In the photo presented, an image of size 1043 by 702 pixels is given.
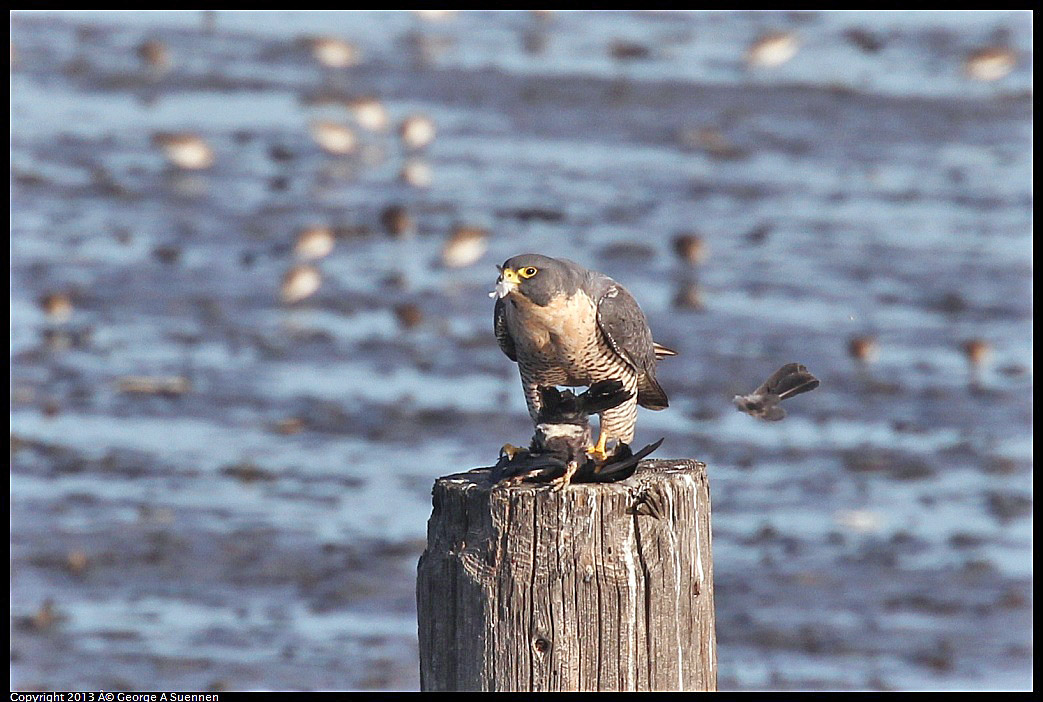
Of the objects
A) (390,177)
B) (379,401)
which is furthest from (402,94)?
(379,401)

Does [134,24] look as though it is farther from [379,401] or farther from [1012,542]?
[1012,542]

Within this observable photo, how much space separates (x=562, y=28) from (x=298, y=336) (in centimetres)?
823

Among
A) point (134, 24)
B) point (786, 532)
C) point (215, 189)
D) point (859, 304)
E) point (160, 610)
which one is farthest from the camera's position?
point (134, 24)

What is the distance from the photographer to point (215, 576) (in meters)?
7.04

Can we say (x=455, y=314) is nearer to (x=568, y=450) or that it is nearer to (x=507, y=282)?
(x=507, y=282)

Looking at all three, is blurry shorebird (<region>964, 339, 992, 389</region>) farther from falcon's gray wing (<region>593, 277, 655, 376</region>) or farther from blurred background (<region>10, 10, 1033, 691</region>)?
falcon's gray wing (<region>593, 277, 655, 376</region>)

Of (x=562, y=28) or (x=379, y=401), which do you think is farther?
(x=562, y=28)

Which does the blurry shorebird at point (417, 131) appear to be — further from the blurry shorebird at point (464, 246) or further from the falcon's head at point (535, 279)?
the falcon's head at point (535, 279)

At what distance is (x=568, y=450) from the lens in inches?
156

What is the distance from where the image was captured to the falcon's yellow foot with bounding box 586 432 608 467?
3.90 metres

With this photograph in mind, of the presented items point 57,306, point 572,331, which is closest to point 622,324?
point 572,331

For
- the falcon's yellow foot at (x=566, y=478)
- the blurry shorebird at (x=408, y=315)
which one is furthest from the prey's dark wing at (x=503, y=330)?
the blurry shorebird at (x=408, y=315)

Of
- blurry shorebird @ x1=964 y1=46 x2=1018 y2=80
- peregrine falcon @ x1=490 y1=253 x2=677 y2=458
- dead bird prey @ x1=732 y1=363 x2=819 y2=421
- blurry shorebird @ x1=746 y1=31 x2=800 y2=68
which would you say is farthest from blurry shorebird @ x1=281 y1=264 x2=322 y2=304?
blurry shorebird @ x1=964 y1=46 x2=1018 y2=80

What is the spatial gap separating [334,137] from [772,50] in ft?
17.2
